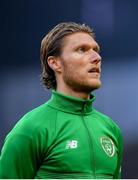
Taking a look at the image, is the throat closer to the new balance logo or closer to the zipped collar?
the zipped collar

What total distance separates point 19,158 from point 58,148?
11 centimetres

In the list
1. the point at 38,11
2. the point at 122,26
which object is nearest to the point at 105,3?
the point at 122,26

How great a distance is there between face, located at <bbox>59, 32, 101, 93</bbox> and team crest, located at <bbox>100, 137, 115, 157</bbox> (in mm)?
152

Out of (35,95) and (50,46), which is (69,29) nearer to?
(50,46)

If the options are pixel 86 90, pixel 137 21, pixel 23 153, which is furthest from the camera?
pixel 137 21

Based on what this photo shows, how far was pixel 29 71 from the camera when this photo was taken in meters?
2.38

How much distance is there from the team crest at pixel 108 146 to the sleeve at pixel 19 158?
195 millimetres

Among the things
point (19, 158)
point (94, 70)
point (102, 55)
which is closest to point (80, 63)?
point (94, 70)

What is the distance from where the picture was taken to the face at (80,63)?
1.25 meters

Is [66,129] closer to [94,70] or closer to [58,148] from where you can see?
[58,148]

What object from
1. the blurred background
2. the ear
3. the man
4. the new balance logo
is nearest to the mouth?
the man

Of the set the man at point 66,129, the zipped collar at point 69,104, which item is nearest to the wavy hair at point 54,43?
the man at point 66,129

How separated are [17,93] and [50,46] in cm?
108

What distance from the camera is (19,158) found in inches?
44.6
